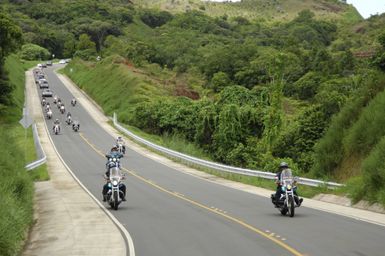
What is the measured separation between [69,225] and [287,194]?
253 inches

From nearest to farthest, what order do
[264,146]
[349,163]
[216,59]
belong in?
[349,163]
[264,146]
[216,59]

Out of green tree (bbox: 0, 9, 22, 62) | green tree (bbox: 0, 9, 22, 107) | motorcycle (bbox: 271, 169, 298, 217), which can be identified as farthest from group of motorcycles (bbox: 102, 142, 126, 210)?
green tree (bbox: 0, 9, 22, 62)

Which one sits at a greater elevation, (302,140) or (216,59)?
(216,59)

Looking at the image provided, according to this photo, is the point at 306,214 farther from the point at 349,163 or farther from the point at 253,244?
the point at 349,163

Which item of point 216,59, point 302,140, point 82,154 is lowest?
point 82,154

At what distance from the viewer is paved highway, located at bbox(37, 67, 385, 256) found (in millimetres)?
12578

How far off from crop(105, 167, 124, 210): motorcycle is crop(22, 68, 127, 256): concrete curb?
55cm

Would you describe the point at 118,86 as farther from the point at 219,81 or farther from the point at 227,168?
the point at 227,168

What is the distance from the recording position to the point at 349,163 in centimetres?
2570

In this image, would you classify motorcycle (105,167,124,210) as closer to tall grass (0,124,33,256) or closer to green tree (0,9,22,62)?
tall grass (0,124,33,256)

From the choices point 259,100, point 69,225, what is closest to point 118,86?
point 259,100

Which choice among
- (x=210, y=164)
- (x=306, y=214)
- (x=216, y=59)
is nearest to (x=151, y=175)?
(x=210, y=164)

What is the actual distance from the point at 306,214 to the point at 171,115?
46.3 metres

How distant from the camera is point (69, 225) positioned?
1731cm
